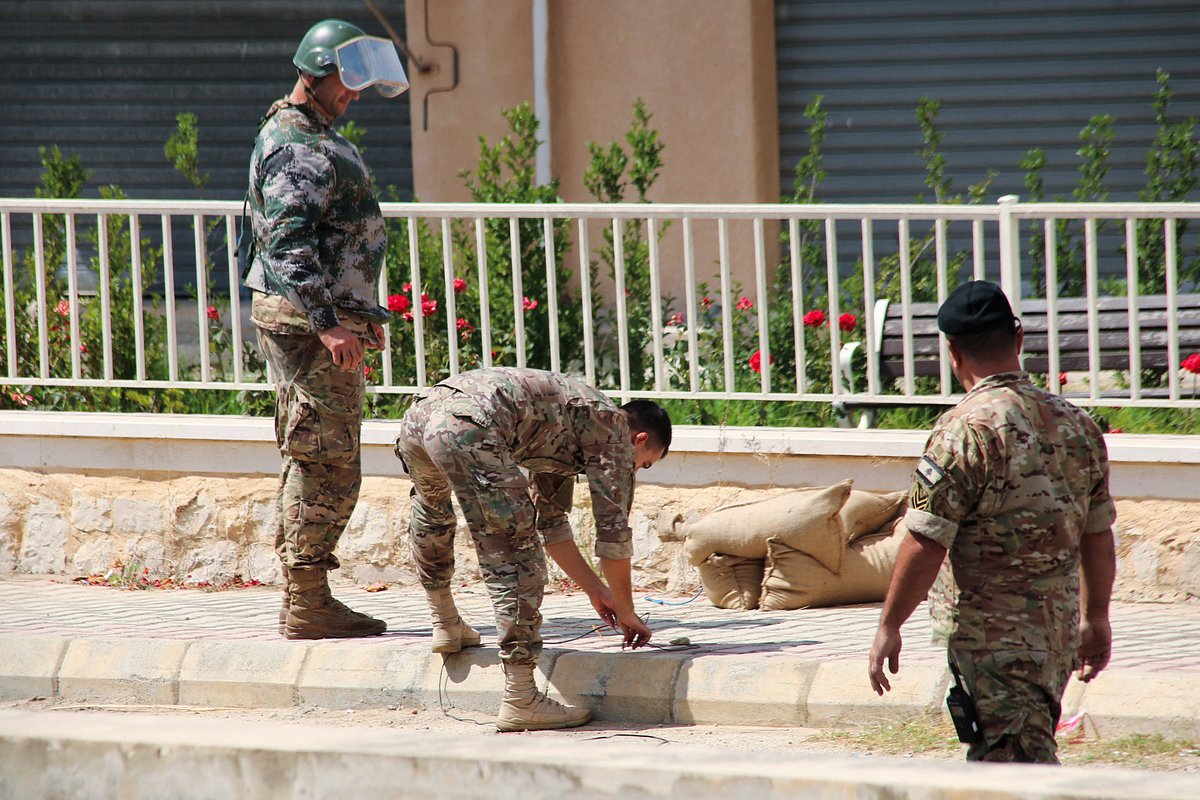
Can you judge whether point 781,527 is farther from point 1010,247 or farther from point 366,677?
point 366,677

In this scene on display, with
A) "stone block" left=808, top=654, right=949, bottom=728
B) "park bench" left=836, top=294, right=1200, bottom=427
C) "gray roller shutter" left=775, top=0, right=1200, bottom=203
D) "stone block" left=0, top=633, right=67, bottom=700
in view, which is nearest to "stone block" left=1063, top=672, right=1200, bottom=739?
"stone block" left=808, top=654, right=949, bottom=728

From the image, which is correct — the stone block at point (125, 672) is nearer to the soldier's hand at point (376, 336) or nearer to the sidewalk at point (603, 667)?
the sidewalk at point (603, 667)

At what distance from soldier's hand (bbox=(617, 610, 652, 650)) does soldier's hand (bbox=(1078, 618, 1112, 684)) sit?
165 cm

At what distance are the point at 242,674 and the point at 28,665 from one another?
2.90ft

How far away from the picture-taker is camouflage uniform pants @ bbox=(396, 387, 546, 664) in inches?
185

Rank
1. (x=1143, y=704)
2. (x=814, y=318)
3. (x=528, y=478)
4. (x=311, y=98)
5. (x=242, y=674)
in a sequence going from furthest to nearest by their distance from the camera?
(x=814, y=318) < (x=242, y=674) < (x=311, y=98) < (x=528, y=478) < (x=1143, y=704)

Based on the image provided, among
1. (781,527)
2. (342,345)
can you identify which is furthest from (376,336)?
(781,527)

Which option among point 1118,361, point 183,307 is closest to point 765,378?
point 1118,361

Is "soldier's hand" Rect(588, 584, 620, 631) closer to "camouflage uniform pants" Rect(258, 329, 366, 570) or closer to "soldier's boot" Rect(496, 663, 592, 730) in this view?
"soldier's boot" Rect(496, 663, 592, 730)

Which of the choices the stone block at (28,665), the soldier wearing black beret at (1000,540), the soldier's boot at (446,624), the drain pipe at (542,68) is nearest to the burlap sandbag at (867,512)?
the soldier's boot at (446,624)

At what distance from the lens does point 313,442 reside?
544cm

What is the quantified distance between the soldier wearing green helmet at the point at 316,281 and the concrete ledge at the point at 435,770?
2271 millimetres

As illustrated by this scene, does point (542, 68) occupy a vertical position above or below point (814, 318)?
above

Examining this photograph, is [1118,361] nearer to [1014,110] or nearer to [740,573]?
[740,573]
